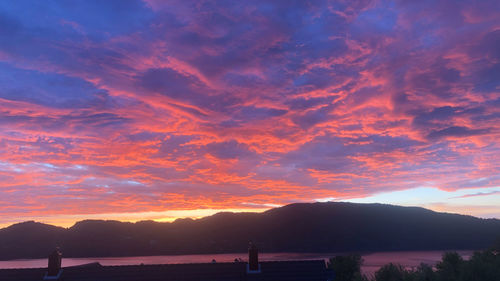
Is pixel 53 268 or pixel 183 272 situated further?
pixel 183 272

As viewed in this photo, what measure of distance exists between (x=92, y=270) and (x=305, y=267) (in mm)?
15414

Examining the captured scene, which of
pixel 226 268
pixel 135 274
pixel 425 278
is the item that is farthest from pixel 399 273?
A: pixel 135 274

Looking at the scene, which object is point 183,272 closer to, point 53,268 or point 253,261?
point 253,261

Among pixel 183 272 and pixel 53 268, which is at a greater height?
pixel 53 268

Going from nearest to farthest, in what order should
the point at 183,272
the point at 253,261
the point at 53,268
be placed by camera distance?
the point at 53,268 < the point at 183,272 < the point at 253,261

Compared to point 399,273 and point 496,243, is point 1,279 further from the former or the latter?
point 496,243

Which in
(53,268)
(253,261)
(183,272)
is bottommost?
(183,272)

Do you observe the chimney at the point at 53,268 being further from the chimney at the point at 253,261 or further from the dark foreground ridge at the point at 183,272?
the chimney at the point at 253,261

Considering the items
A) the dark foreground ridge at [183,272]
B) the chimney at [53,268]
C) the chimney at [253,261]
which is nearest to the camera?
the chimney at [53,268]

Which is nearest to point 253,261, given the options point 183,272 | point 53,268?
point 183,272

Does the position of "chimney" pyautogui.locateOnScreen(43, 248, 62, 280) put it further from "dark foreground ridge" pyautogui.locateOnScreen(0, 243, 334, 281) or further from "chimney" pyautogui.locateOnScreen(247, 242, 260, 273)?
"chimney" pyautogui.locateOnScreen(247, 242, 260, 273)

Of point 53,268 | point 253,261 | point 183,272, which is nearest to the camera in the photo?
point 53,268

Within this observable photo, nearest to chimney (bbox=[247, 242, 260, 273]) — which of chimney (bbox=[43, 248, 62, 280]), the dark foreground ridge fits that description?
the dark foreground ridge

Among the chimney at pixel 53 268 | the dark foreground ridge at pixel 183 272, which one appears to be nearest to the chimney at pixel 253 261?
the dark foreground ridge at pixel 183 272
